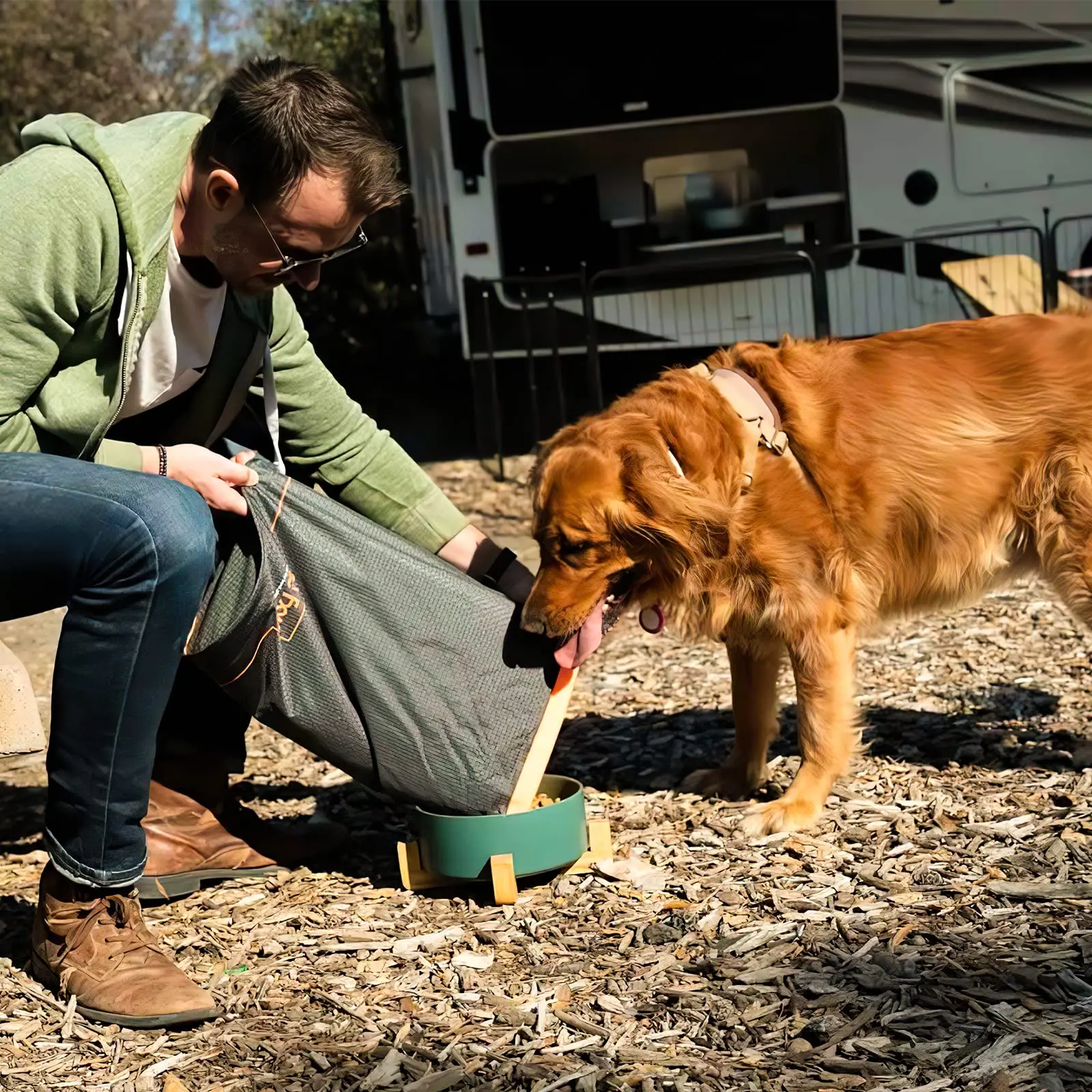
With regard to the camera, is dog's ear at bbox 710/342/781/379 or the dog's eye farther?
dog's ear at bbox 710/342/781/379

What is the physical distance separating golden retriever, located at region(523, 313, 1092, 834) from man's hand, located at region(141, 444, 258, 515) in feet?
2.83

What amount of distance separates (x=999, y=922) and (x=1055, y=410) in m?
1.55

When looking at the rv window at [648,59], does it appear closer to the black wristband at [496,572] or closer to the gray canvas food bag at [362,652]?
the black wristband at [496,572]

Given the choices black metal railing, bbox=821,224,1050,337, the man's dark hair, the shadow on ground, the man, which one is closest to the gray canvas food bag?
the man

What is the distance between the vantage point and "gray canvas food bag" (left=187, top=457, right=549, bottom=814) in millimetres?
3229

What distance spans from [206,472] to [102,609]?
18.2 inches

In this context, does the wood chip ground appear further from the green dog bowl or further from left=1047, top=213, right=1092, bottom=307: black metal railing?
left=1047, top=213, right=1092, bottom=307: black metal railing

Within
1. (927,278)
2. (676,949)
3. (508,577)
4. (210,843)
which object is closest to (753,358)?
(508,577)

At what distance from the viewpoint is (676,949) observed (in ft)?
10.2

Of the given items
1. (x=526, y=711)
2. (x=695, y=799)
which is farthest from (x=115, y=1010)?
(x=695, y=799)

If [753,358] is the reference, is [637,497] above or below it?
below

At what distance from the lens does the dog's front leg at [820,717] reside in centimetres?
383

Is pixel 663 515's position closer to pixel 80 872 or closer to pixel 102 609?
pixel 102 609

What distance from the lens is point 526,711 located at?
341 cm
